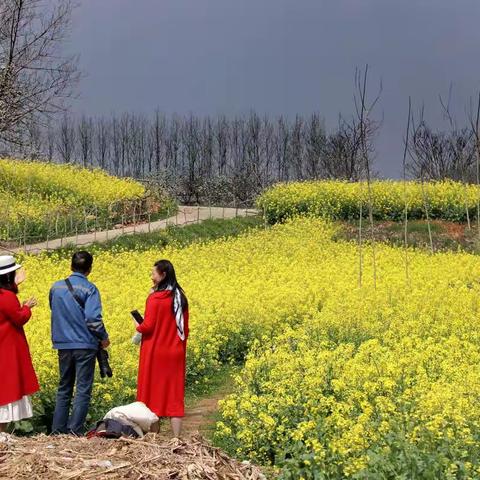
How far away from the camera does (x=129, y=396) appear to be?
808 centimetres

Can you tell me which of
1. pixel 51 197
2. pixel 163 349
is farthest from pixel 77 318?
pixel 51 197

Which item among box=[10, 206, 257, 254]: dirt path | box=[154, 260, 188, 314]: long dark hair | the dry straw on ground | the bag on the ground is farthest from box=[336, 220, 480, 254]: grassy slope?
the dry straw on ground

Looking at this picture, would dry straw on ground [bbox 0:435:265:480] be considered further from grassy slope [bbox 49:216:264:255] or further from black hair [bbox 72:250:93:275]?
grassy slope [bbox 49:216:264:255]

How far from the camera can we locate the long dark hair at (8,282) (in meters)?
6.87

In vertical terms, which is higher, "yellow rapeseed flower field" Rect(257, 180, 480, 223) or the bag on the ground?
"yellow rapeseed flower field" Rect(257, 180, 480, 223)

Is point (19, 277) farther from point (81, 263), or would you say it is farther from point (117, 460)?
point (117, 460)

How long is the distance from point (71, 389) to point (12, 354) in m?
0.67

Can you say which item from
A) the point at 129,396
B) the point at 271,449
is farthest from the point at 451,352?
the point at 129,396

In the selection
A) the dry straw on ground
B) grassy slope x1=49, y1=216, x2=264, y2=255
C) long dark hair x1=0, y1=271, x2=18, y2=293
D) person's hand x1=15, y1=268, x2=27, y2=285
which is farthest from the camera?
grassy slope x1=49, y1=216, x2=264, y2=255

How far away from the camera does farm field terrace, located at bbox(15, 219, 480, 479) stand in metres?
5.39

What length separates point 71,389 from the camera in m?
7.12

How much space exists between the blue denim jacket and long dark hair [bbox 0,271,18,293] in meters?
0.39

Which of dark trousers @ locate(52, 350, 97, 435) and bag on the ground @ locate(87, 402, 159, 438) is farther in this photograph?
dark trousers @ locate(52, 350, 97, 435)

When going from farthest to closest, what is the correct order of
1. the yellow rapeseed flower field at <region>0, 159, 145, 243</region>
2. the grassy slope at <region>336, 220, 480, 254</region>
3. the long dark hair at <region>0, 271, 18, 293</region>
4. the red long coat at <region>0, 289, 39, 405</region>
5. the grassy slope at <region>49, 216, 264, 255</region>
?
the grassy slope at <region>336, 220, 480, 254</region> < the yellow rapeseed flower field at <region>0, 159, 145, 243</region> < the grassy slope at <region>49, 216, 264, 255</region> < the long dark hair at <region>0, 271, 18, 293</region> < the red long coat at <region>0, 289, 39, 405</region>
